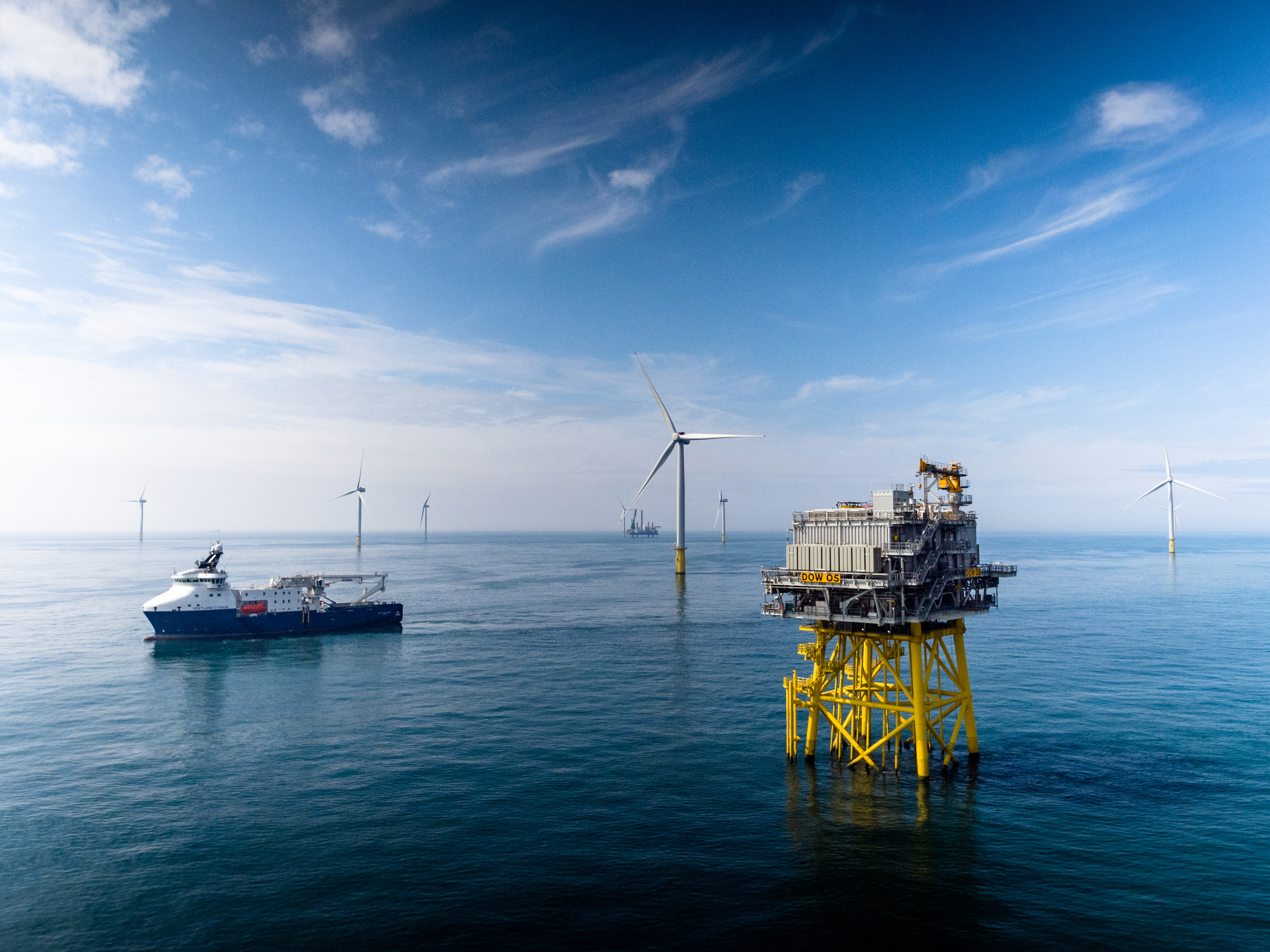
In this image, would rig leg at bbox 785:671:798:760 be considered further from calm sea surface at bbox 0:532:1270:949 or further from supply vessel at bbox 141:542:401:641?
supply vessel at bbox 141:542:401:641

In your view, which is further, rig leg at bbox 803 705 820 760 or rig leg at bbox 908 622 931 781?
rig leg at bbox 803 705 820 760

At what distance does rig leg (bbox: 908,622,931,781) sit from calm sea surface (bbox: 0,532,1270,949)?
151cm

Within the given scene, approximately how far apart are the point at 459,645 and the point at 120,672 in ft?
141

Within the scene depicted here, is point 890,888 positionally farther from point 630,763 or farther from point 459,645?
point 459,645

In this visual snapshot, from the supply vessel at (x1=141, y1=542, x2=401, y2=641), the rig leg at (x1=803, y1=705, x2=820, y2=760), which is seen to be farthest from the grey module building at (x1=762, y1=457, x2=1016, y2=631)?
the supply vessel at (x1=141, y1=542, x2=401, y2=641)

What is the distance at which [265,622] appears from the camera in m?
123

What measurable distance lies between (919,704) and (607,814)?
2216 centimetres

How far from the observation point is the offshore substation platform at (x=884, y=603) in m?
49.8

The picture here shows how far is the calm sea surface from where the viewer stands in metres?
33.8

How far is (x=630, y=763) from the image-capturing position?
54031 mm

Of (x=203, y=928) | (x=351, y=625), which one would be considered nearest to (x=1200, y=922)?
(x=203, y=928)

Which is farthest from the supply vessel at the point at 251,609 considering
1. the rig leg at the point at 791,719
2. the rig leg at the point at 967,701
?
the rig leg at the point at 967,701

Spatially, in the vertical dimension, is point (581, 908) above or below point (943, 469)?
below

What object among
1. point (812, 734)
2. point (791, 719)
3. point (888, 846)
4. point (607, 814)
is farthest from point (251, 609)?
point (888, 846)
